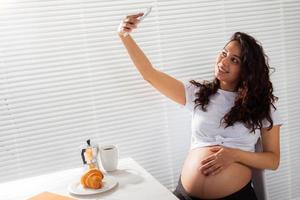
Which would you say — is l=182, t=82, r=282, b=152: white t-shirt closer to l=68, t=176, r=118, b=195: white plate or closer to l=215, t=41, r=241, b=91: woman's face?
l=215, t=41, r=241, b=91: woman's face

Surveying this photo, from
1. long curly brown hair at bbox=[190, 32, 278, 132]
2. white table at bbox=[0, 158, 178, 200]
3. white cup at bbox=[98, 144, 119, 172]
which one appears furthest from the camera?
long curly brown hair at bbox=[190, 32, 278, 132]

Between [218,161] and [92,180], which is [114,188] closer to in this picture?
[92,180]

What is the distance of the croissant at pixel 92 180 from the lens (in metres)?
1.34

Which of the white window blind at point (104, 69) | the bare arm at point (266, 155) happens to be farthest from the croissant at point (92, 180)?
the bare arm at point (266, 155)

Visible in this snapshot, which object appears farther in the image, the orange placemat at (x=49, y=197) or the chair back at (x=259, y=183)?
the chair back at (x=259, y=183)

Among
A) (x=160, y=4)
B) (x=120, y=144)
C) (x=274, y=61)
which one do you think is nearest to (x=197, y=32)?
(x=160, y=4)

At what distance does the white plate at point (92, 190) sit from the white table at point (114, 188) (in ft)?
0.04

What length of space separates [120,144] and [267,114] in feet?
2.39

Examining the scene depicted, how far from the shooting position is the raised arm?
62.3 inches

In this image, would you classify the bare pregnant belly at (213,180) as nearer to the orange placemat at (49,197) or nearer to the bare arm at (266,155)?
the bare arm at (266,155)

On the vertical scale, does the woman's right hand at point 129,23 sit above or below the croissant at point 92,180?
above

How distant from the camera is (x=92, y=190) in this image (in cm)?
134

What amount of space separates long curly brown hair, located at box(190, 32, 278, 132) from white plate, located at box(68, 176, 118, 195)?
592mm

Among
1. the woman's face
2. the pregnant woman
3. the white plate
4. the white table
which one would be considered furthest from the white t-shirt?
the white plate
